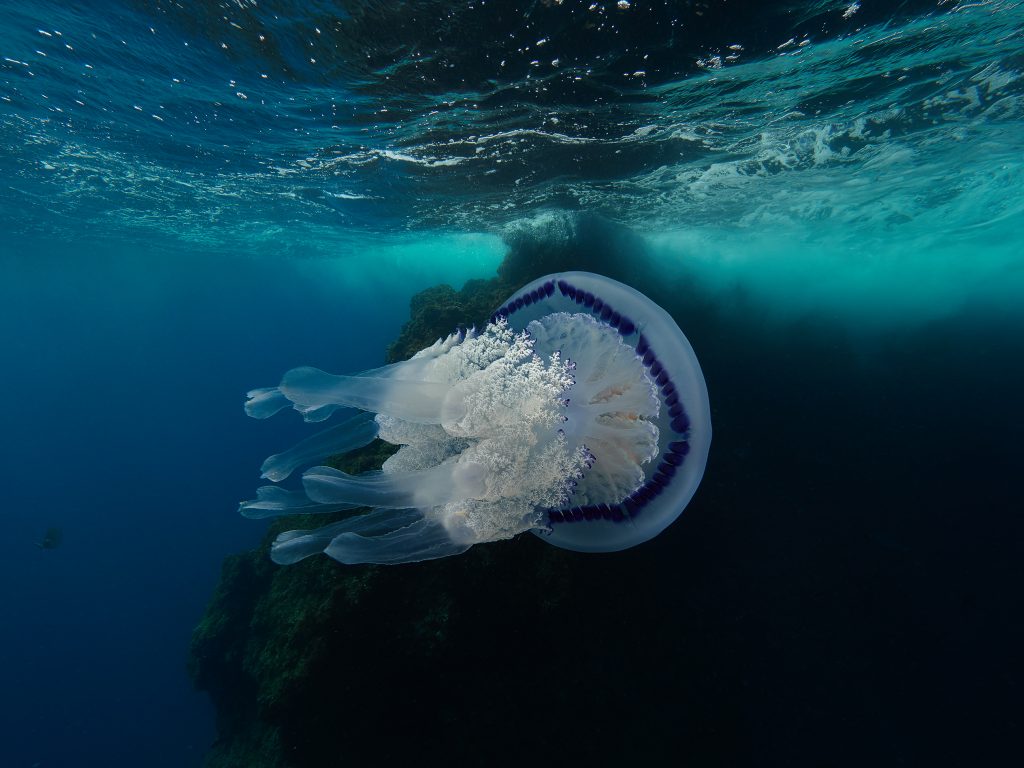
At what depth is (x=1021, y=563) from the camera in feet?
17.4

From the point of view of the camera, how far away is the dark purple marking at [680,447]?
2289 mm

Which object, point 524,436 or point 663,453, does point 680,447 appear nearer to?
point 663,453

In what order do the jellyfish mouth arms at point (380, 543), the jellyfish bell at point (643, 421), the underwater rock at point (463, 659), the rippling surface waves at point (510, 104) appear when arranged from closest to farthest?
the jellyfish mouth arms at point (380, 543) → the jellyfish bell at point (643, 421) → the underwater rock at point (463, 659) → the rippling surface waves at point (510, 104)

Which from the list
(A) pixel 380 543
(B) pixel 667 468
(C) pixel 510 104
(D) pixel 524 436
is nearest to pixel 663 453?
(B) pixel 667 468

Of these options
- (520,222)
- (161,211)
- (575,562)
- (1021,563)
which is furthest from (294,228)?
(1021,563)

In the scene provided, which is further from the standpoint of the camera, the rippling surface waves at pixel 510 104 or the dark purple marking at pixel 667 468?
the rippling surface waves at pixel 510 104

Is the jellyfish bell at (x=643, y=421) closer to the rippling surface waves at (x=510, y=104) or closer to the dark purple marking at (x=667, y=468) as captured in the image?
→ the dark purple marking at (x=667, y=468)

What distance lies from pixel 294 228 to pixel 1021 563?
23.4 metres

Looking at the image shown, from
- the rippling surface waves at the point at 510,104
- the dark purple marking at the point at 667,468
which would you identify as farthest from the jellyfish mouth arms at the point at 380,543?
the rippling surface waves at the point at 510,104

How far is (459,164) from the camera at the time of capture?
9.99m

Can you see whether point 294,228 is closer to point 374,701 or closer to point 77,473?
point 374,701

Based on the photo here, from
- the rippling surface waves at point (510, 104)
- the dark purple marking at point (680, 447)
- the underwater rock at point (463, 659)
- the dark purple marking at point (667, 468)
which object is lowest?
the underwater rock at point (463, 659)

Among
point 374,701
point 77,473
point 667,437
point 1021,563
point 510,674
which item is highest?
point 667,437

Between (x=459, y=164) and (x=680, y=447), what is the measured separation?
9610 mm
